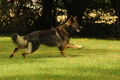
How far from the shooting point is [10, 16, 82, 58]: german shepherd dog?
1217 centimetres

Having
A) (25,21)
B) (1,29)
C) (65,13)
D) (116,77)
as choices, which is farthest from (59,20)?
(116,77)

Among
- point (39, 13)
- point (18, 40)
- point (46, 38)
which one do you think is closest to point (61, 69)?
point (18, 40)

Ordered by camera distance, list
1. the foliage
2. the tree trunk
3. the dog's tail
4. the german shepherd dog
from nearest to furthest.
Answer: the dog's tail → the german shepherd dog → the foliage → the tree trunk

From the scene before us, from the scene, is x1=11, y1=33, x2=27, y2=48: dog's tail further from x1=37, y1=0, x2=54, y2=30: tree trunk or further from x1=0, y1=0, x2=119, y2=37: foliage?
x1=37, y1=0, x2=54, y2=30: tree trunk

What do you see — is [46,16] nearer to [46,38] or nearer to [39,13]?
[39,13]

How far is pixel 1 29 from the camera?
23.4 meters

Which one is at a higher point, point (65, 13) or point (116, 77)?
point (116, 77)

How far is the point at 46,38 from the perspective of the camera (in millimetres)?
12359

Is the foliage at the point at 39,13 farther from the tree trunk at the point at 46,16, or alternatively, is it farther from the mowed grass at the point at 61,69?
the mowed grass at the point at 61,69

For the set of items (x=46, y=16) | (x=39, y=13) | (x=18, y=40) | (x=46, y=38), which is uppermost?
(x=18, y=40)

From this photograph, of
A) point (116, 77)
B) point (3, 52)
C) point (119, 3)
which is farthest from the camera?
point (119, 3)

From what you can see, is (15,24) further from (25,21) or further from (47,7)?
(47,7)

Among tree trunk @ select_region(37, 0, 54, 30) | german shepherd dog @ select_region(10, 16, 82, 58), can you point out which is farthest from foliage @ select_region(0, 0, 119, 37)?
german shepherd dog @ select_region(10, 16, 82, 58)

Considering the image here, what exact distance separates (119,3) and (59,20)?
3.76m
